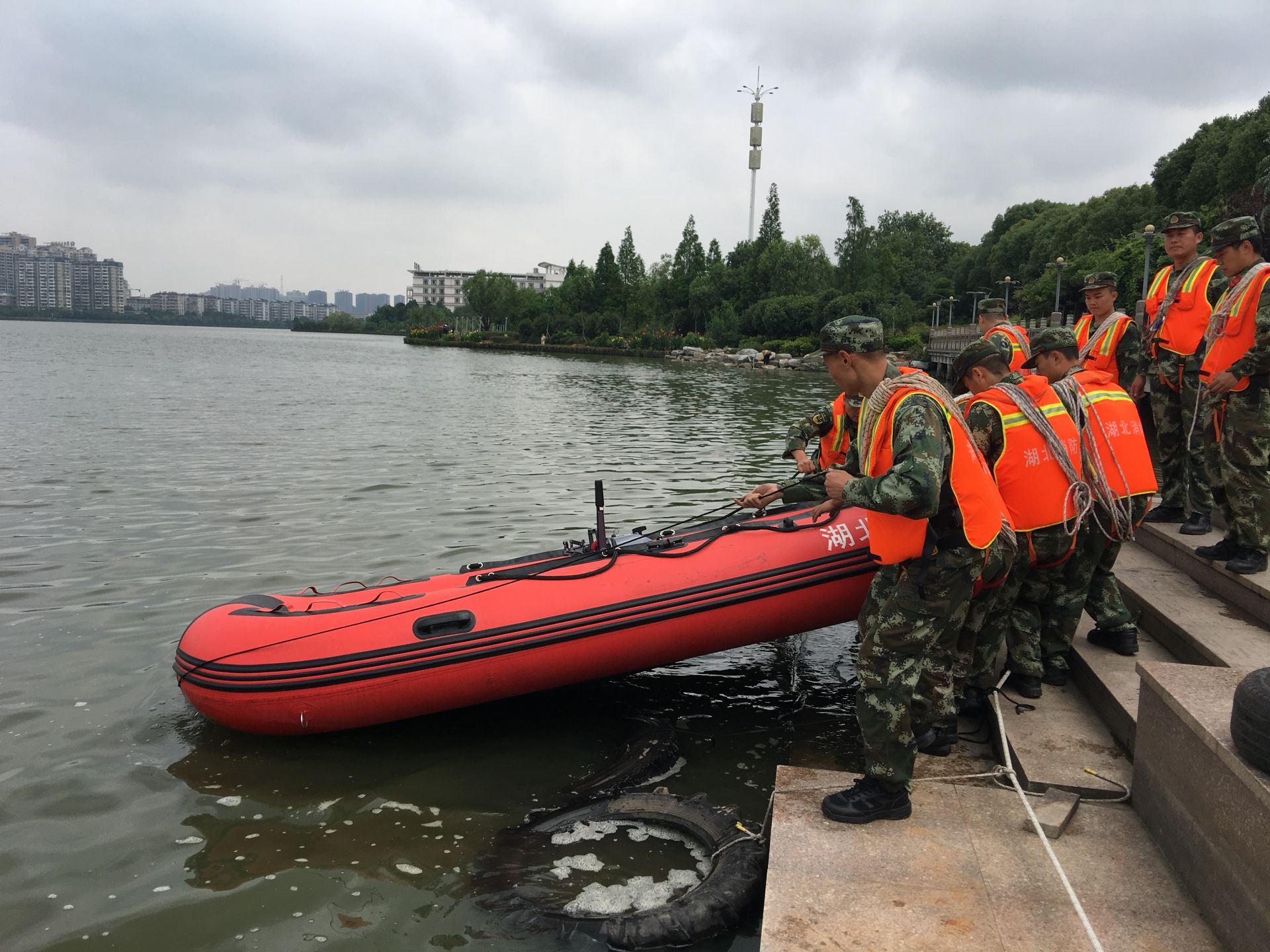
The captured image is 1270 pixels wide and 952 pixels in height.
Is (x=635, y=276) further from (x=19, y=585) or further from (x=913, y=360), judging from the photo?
(x=19, y=585)

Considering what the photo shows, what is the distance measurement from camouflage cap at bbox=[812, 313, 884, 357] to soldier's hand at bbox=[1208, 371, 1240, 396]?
2367 millimetres

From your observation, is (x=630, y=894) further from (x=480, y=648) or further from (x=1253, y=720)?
(x=1253, y=720)

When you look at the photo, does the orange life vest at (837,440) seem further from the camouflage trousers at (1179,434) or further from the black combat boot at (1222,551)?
the camouflage trousers at (1179,434)

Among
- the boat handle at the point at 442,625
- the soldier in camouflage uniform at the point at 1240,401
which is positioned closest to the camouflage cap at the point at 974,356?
the soldier in camouflage uniform at the point at 1240,401

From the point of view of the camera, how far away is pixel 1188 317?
17.3 ft

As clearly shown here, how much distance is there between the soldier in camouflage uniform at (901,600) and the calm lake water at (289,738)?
78 cm

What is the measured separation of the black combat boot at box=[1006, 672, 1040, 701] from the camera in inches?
158

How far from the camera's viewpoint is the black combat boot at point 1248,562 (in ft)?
13.8

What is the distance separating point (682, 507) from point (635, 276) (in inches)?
3077

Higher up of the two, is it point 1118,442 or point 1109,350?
point 1109,350

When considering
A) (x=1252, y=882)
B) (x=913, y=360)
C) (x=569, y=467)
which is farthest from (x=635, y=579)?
(x=913, y=360)

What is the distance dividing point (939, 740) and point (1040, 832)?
3.09ft

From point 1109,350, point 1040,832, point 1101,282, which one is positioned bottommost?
point 1040,832

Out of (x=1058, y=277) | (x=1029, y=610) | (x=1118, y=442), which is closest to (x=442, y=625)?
(x=1029, y=610)
